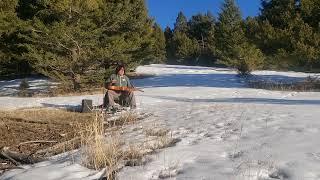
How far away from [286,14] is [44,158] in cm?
1610

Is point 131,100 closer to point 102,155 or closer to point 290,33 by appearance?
point 102,155

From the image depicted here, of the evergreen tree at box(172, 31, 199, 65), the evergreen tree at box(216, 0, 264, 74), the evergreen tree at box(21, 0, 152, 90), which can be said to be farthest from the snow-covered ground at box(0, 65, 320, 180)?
the evergreen tree at box(172, 31, 199, 65)

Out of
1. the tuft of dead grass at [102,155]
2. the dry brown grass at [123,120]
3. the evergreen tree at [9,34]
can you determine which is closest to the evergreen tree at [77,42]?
the evergreen tree at [9,34]

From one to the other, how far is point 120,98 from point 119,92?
0.17 meters

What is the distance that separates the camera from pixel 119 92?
12469mm

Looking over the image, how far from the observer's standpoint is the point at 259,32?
70.1 ft

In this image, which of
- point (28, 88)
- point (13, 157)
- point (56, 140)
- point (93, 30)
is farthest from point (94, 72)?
point (13, 157)

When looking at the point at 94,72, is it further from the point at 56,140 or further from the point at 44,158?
the point at 44,158

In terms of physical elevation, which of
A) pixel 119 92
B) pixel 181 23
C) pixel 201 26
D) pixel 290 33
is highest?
pixel 181 23

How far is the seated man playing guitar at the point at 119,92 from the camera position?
11.9 m

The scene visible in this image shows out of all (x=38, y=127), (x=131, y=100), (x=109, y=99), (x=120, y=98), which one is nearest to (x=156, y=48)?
(x=120, y=98)

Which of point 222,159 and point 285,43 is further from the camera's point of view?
point 285,43

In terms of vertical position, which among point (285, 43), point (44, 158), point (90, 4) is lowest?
point (44, 158)

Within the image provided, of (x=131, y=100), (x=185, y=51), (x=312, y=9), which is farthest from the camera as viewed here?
(x=185, y=51)
